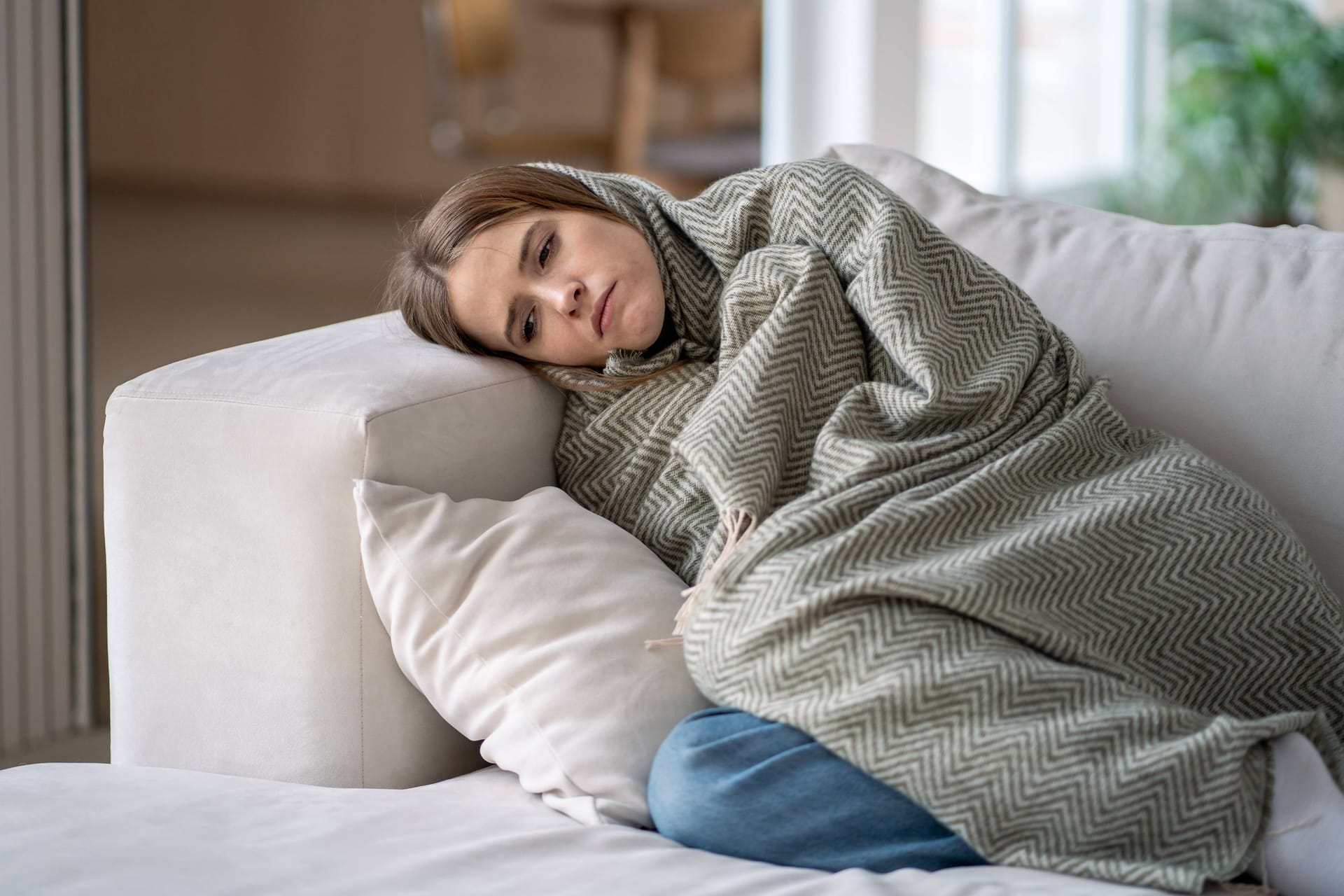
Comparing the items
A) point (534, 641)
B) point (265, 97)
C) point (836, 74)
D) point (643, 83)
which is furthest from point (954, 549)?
point (643, 83)

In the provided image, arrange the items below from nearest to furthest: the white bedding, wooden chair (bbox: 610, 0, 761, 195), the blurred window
A: the white bedding
wooden chair (bbox: 610, 0, 761, 195)
the blurred window

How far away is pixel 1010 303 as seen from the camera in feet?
3.59

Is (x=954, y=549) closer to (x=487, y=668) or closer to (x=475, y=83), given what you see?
(x=487, y=668)

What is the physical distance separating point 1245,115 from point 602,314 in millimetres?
3900

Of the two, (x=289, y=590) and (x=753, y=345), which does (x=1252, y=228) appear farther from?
(x=289, y=590)

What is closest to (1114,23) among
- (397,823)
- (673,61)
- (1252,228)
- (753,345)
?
(673,61)

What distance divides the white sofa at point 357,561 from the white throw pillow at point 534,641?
0.03m

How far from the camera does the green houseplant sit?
4.25 metres

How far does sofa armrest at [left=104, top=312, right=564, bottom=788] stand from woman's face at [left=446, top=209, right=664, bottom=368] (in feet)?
0.31

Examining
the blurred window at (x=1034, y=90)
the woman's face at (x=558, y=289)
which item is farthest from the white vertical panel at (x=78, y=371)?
the blurred window at (x=1034, y=90)

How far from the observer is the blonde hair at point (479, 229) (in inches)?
47.5

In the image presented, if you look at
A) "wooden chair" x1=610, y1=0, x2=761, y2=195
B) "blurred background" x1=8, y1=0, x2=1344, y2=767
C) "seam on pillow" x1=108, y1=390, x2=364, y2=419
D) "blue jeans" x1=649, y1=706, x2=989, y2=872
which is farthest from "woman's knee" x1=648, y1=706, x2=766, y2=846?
"wooden chair" x1=610, y1=0, x2=761, y2=195

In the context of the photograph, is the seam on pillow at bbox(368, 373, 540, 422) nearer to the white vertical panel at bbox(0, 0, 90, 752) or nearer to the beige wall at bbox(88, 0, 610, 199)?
the white vertical panel at bbox(0, 0, 90, 752)

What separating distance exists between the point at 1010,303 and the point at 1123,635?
1.07ft
